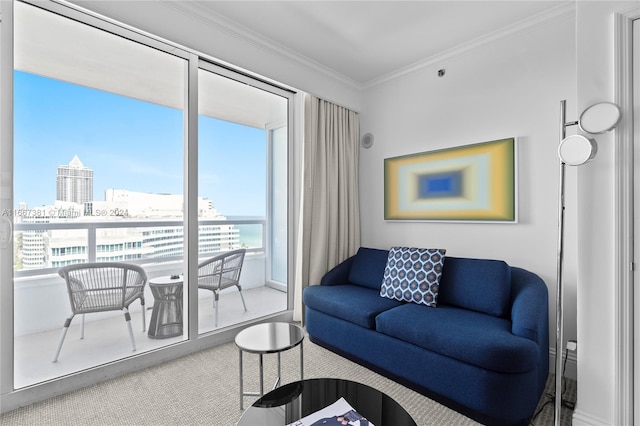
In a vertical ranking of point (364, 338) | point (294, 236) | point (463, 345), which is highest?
point (294, 236)

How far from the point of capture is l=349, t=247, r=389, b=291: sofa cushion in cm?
301

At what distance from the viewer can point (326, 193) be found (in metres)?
3.49

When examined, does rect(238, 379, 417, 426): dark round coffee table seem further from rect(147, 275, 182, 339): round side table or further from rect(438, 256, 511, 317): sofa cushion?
rect(147, 275, 182, 339): round side table

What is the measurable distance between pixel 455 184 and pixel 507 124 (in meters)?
0.65

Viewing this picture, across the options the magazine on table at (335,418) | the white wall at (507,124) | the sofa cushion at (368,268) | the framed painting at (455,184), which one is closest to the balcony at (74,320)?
the sofa cushion at (368,268)

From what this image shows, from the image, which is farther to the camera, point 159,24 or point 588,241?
point 159,24

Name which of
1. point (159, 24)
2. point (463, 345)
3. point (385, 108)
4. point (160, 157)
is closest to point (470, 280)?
point (463, 345)

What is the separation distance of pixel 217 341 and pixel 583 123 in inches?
121

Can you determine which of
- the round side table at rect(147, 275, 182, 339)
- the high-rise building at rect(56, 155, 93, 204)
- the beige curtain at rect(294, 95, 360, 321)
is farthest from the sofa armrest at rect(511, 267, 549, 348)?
the high-rise building at rect(56, 155, 93, 204)

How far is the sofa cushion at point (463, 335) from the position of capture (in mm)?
1696

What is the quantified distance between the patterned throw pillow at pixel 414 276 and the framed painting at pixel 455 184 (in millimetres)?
580

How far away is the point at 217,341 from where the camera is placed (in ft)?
9.30

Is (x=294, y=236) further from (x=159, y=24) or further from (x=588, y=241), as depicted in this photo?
(x=588, y=241)

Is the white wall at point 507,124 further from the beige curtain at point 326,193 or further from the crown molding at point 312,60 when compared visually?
the beige curtain at point 326,193
